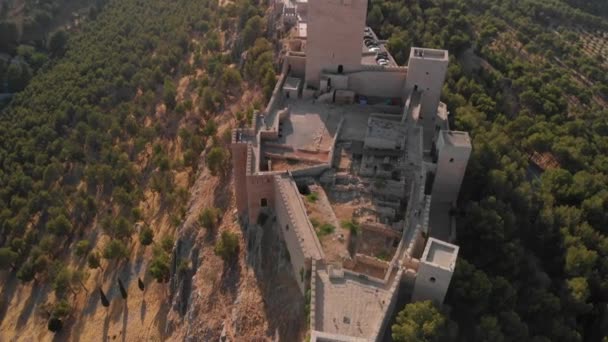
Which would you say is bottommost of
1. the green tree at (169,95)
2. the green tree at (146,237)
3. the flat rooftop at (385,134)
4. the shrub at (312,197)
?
the green tree at (146,237)

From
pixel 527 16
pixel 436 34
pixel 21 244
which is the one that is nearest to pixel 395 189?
pixel 436 34

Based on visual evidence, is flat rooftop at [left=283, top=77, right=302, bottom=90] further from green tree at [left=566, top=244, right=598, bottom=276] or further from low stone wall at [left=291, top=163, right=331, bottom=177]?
green tree at [left=566, top=244, right=598, bottom=276]

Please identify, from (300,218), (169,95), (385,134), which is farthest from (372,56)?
(169,95)

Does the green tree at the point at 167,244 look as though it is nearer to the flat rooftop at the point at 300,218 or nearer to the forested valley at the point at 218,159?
the forested valley at the point at 218,159

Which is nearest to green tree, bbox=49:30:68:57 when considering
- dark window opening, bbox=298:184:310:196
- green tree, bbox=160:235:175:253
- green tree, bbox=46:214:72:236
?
green tree, bbox=46:214:72:236

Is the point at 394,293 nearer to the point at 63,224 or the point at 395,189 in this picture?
the point at 395,189

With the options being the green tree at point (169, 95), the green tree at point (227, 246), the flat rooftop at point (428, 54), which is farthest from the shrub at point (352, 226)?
the green tree at point (169, 95)

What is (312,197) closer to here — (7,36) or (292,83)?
(292,83)
